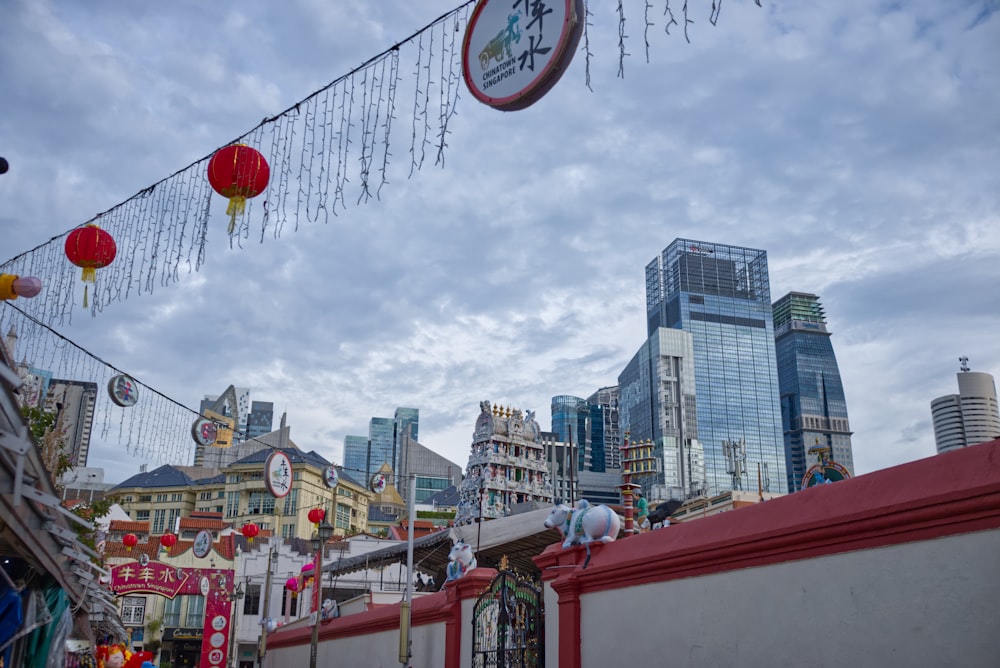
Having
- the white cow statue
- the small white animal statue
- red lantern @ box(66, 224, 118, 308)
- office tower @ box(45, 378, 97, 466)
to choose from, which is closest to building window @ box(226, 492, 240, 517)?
office tower @ box(45, 378, 97, 466)

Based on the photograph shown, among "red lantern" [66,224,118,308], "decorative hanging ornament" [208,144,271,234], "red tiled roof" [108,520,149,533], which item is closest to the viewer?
"decorative hanging ornament" [208,144,271,234]

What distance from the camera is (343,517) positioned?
73188 mm

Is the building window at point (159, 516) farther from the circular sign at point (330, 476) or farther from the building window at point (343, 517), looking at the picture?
the circular sign at point (330, 476)

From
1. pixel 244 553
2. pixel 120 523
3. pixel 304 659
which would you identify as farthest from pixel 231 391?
pixel 304 659

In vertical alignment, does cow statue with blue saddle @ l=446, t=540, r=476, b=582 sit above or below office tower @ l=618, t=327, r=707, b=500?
below

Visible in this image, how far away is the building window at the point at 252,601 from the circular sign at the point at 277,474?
30.5m

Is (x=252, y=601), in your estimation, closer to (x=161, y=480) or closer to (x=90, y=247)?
(x=161, y=480)

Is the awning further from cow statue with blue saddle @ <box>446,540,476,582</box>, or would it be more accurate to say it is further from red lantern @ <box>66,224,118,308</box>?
red lantern @ <box>66,224,118,308</box>

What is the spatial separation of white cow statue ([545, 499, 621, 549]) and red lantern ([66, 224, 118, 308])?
795 cm

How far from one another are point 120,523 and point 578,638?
183 feet

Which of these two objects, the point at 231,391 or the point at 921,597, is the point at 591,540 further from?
the point at 231,391

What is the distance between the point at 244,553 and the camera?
166 feet

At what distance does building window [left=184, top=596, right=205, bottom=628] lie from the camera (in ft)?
161

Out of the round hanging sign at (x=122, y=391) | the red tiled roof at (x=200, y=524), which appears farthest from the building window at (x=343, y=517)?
the round hanging sign at (x=122, y=391)
